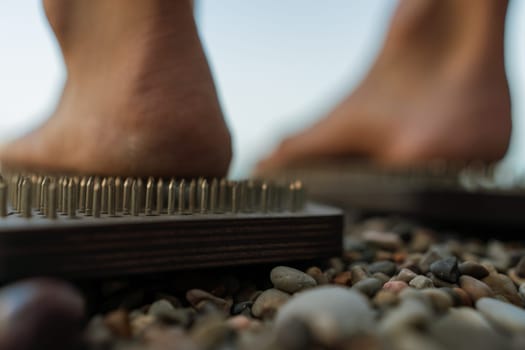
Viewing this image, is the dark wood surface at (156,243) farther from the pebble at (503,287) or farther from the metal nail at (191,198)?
the pebble at (503,287)

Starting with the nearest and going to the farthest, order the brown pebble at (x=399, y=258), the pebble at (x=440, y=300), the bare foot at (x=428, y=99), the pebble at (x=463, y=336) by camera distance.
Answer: the pebble at (x=463, y=336) → the pebble at (x=440, y=300) → the brown pebble at (x=399, y=258) → the bare foot at (x=428, y=99)

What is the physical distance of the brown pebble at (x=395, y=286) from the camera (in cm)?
49

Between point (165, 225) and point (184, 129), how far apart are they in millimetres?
183

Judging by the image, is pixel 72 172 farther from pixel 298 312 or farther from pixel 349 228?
pixel 349 228

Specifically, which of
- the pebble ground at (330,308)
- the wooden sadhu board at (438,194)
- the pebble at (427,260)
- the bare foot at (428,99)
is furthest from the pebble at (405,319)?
the bare foot at (428,99)

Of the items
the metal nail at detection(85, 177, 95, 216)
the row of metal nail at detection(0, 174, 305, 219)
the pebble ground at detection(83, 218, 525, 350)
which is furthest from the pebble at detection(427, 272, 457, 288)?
the metal nail at detection(85, 177, 95, 216)

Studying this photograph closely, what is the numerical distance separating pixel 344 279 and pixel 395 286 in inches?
2.9

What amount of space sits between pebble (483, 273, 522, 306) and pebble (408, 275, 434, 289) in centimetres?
8

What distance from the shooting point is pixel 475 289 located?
1.63 feet

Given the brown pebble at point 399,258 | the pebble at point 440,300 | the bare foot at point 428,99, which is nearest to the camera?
the pebble at point 440,300

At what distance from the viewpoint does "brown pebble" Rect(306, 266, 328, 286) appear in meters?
0.55

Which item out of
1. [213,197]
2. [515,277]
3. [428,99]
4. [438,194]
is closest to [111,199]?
[213,197]

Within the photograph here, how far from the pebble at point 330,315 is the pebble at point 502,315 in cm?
14

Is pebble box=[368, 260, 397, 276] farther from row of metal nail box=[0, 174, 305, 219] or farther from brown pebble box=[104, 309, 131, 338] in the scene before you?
brown pebble box=[104, 309, 131, 338]
